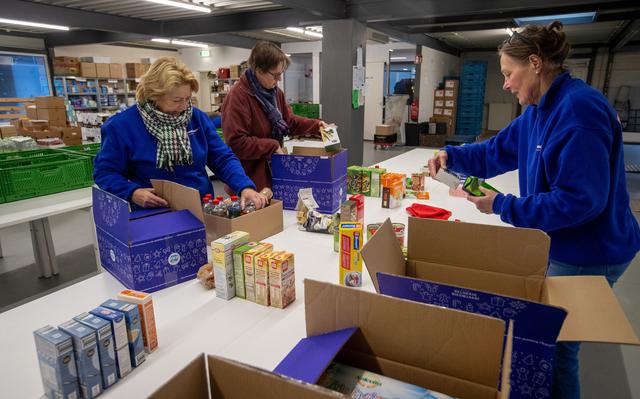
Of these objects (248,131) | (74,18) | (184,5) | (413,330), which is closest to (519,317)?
(413,330)

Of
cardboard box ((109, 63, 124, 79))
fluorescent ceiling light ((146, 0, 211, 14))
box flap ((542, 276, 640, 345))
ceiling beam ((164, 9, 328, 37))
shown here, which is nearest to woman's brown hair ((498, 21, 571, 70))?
box flap ((542, 276, 640, 345))

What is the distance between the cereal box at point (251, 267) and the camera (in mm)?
1370

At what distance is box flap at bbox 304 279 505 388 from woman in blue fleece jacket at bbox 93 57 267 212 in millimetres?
1008

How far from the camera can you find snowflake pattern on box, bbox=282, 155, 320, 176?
226cm

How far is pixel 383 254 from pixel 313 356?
0.46 metres

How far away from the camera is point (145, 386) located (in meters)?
1.04

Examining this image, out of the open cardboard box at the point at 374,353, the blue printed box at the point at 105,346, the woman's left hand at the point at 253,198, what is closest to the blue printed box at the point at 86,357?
the blue printed box at the point at 105,346

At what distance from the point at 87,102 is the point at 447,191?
11.1 meters

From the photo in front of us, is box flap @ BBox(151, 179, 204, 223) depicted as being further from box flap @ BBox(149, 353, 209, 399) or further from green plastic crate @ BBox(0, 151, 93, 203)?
green plastic crate @ BBox(0, 151, 93, 203)

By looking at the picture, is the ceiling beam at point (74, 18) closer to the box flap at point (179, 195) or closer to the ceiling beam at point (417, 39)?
the ceiling beam at point (417, 39)

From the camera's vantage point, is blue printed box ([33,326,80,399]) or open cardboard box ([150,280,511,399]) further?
blue printed box ([33,326,80,399])

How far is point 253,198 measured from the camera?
76.4 inches

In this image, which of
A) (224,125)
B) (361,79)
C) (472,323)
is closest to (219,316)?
(472,323)

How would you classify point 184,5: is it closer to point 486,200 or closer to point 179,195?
point 179,195
